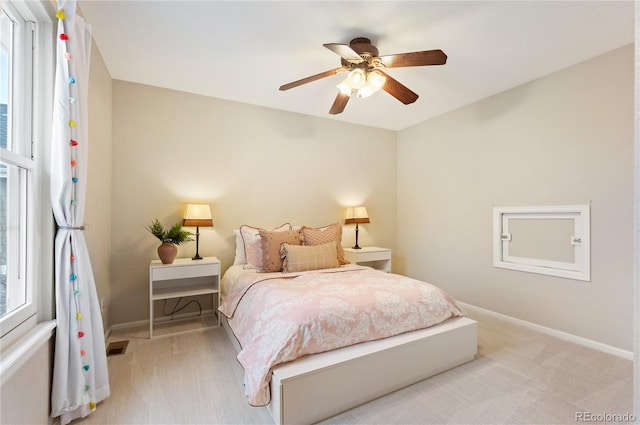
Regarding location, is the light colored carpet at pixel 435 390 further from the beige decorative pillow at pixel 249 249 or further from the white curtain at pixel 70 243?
the beige decorative pillow at pixel 249 249

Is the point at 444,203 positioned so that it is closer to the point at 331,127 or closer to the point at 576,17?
the point at 331,127

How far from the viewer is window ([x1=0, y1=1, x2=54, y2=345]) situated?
132 centimetres

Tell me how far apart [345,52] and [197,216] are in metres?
2.17

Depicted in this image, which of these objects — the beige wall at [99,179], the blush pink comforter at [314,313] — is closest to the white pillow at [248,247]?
the blush pink comforter at [314,313]

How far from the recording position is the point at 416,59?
1.95m

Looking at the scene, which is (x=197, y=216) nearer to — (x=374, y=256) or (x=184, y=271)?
(x=184, y=271)

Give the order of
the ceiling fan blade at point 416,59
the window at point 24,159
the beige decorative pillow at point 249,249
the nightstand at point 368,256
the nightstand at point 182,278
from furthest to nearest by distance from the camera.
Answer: the nightstand at point 368,256, the beige decorative pillow at point 249,249, the nightstand at point 182,278, the ceiling fan blade at point 416,59, the window at point 24,159

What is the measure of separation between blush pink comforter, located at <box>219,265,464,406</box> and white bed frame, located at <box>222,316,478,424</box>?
6 centimetres

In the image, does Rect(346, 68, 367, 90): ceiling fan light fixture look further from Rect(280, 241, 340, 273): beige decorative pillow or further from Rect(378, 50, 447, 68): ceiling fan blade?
Rect(280, 241, 340, 273): beige decorative pillow

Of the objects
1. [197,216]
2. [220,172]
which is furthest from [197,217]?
[220,172]

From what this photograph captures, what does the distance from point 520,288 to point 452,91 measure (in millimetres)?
2326

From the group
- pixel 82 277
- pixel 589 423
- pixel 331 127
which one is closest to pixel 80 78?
pixel 82 277

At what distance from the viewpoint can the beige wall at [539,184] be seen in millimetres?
2354

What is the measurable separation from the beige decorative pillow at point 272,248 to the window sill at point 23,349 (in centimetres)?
160
